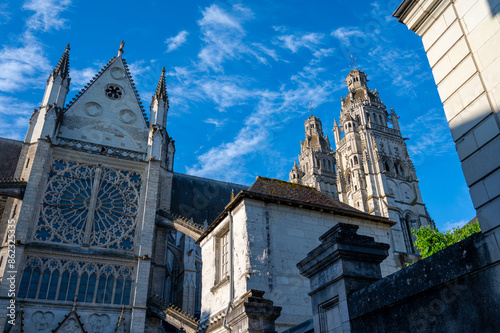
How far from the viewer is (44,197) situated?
24281mm

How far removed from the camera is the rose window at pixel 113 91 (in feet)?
A: 97.5

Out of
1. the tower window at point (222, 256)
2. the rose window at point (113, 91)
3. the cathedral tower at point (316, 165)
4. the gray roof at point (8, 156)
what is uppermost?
the cathedral tower at point (316, 165)

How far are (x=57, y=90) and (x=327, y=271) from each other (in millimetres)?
27156

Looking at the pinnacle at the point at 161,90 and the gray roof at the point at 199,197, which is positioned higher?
the pinnacle at the point at 161,90

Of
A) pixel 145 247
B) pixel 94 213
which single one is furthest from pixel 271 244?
pixel 94 213

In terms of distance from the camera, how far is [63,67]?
2908cm

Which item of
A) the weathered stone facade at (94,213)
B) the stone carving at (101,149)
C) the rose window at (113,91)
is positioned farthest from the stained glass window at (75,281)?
the rose window at (113,91)

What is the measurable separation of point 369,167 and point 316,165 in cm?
1314

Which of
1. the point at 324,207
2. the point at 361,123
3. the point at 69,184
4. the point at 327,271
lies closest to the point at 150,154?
the point at 69,184

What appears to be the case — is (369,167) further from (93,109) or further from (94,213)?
(94,213)

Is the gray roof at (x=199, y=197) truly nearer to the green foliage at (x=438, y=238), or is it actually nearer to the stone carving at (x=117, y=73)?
the stone carving at (x=117, y=73)

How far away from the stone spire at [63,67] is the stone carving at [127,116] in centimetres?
480

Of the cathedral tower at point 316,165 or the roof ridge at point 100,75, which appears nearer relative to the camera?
the roof ridge at point 100,75

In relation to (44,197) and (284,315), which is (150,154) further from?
(284,315)
